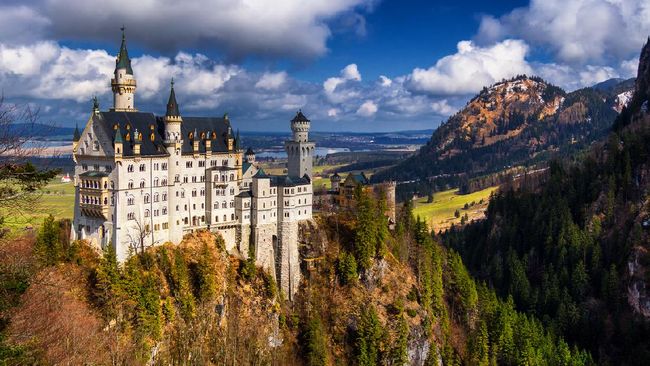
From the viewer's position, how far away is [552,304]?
5925 inches

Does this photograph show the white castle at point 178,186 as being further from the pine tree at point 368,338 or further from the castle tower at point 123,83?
the pine tree at point 368,338

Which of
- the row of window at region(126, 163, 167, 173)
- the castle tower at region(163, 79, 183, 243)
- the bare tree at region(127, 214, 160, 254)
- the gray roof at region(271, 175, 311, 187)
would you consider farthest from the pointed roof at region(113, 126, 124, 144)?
the gray roof at region(271, 175, 311, 187)

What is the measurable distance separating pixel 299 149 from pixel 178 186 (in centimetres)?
2621

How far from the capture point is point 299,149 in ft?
374

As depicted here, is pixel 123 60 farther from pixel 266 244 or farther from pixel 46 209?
pixel 46 209

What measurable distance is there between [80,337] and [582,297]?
128 meters

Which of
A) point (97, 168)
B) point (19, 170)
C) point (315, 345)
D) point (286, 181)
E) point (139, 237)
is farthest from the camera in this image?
point (286, 181)

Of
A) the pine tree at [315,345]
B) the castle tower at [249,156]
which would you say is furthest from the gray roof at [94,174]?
the pine tree at [315,345]

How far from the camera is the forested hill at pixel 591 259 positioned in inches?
5635

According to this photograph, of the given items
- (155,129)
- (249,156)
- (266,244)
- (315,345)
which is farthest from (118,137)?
(315,345)

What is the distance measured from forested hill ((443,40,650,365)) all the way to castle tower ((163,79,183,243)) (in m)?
92.5

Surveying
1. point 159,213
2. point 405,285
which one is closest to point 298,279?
point 405,285

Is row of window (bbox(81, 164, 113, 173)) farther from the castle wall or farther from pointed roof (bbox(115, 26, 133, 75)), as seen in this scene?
the castle wall

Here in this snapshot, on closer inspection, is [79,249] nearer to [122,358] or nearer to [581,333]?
[122,358]
